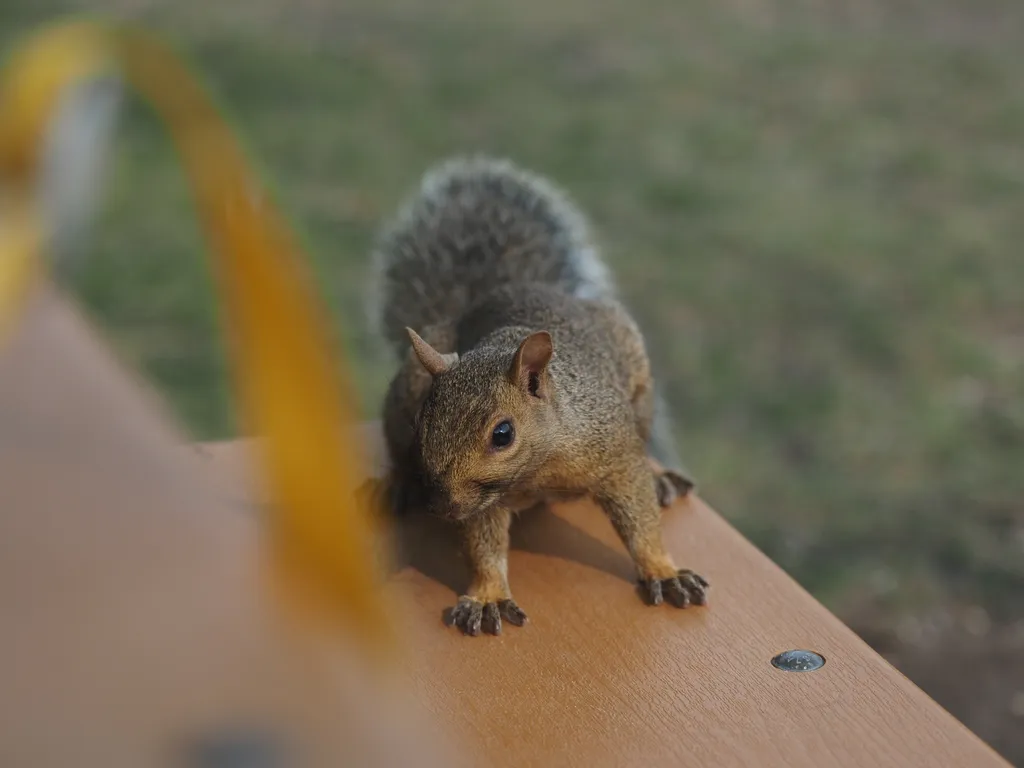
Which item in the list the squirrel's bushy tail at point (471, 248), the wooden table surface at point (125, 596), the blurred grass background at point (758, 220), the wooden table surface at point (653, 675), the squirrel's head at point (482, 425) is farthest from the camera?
the blurred grass background at point (758, 220)

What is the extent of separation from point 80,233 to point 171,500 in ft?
2.15

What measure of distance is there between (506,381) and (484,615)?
0.24 metres

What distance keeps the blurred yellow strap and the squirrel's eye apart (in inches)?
27.1

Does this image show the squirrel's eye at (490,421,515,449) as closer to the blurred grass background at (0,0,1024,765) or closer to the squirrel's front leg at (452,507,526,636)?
the squirrel's front leg at (452,507,526,636)

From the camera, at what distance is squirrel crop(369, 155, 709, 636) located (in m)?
1.31

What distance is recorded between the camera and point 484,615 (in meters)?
1.32

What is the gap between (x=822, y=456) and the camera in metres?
3.08

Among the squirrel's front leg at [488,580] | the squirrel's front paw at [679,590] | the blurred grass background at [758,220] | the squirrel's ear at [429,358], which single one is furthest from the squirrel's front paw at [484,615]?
the blurred grass background at [758,220]

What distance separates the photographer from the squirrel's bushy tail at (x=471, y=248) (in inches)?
73.0

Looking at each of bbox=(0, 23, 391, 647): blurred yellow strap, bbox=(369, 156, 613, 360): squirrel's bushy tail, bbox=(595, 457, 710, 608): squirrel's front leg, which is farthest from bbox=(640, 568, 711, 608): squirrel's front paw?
bbox=(0, 23, 391, 647): blurred yellow strap

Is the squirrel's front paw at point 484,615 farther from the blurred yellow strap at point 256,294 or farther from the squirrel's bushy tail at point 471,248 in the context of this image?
the blurred yellow strap at point 256,294

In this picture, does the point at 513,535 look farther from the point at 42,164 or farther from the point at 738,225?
the point at 738,225

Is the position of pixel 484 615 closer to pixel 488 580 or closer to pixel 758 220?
pixel 488 580

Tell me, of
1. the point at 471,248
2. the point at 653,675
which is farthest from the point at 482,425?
the point at 471,248
